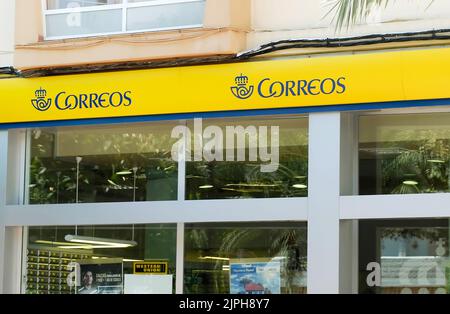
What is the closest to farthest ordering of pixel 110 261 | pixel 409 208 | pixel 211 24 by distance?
pixel 409 208 < pixel 211 24 < pixel 110 261

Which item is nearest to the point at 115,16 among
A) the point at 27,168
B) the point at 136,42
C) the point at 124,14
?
the point at 124,14

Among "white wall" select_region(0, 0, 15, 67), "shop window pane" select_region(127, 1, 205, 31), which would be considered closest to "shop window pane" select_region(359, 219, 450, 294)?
"shop window pane" select_region(127, 1, 205, 31)

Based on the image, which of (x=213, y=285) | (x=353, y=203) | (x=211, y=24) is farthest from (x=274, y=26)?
(x=213, y=285)

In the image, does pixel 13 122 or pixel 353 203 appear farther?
pixel 13 122

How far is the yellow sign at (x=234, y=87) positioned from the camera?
998cm

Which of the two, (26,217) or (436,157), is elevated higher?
(436,157)

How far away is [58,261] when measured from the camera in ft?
38.9

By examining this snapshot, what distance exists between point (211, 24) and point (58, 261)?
373 centimetres

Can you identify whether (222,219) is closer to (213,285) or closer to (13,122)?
(213,285)

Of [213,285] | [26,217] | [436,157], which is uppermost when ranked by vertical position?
[436,157]

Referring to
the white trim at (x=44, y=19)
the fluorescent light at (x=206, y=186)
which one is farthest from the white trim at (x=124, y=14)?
the fluorescent light at (x=206, y=186)

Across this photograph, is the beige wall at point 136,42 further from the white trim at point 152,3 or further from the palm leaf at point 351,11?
the palm leaf at point 351,11

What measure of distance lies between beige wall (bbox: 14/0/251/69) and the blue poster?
256 centimetres

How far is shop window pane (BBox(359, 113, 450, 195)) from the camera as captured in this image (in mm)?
10336
